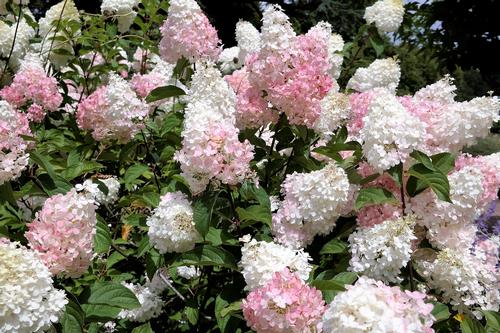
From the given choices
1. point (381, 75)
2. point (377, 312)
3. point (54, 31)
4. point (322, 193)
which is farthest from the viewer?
point (54, 31)

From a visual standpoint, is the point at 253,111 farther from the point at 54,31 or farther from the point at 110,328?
the point at 54,31

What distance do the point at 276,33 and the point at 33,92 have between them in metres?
1.39

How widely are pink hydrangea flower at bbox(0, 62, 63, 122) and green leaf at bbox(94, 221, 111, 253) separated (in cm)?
121

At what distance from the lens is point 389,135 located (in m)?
1.71

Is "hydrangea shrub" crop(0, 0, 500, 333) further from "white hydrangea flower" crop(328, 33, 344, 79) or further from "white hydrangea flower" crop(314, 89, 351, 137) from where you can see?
"white hydrangea flower" crop(328, 33, 344, 79)

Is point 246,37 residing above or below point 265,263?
below

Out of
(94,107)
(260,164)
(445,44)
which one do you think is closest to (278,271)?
(260,164)

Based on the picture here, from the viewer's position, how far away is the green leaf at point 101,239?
1.80 m

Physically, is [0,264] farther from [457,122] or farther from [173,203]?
[457,122]

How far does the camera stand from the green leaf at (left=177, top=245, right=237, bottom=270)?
1624 mm

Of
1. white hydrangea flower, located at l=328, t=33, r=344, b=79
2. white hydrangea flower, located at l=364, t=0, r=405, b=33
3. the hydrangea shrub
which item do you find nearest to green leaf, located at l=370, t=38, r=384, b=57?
white hydrangea flower, located at l=364, t=0, r=405, b=33

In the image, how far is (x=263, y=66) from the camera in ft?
6.67

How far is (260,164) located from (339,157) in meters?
0.57

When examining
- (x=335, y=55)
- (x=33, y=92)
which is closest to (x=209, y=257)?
(x=33, y=92)
